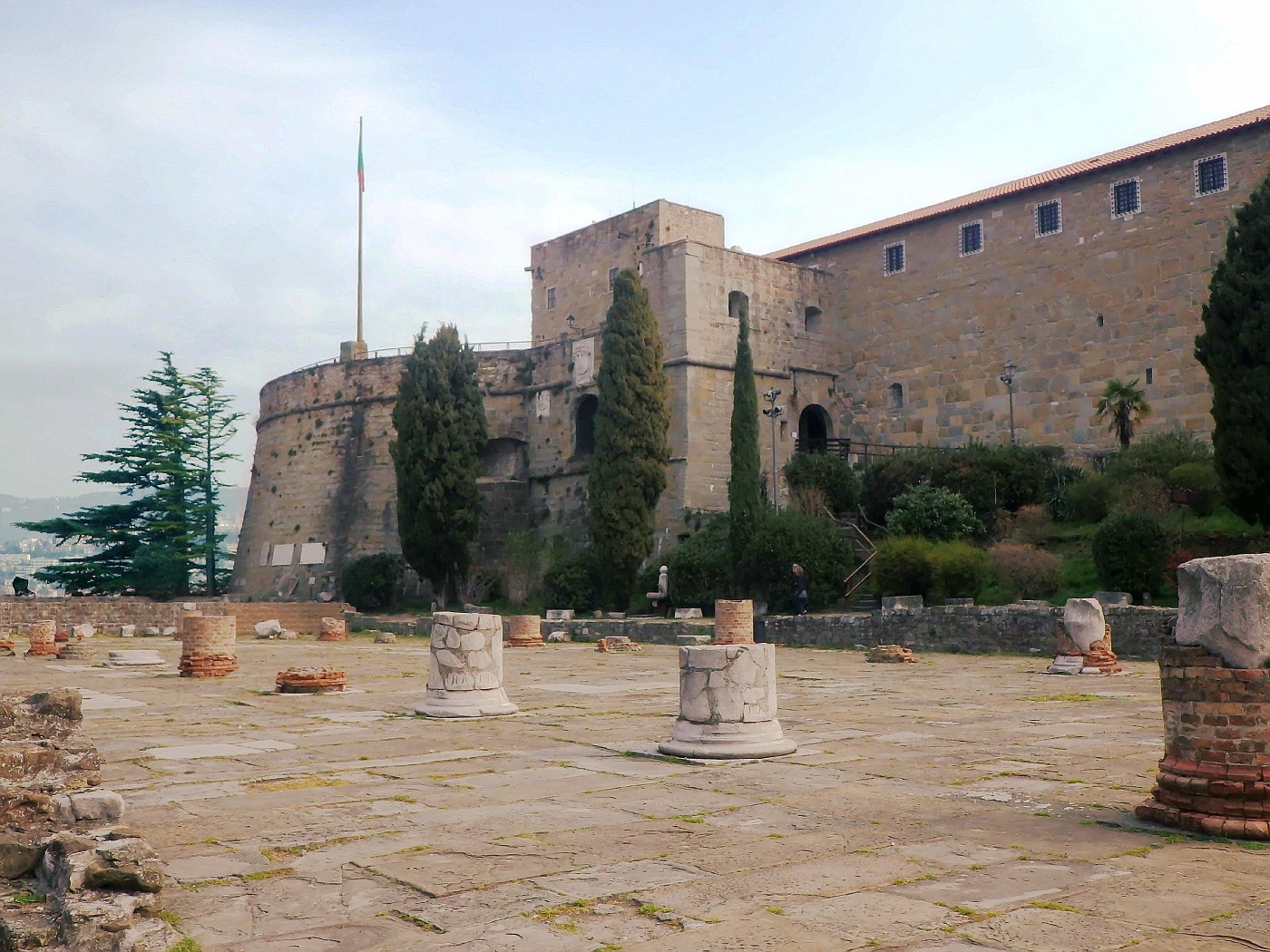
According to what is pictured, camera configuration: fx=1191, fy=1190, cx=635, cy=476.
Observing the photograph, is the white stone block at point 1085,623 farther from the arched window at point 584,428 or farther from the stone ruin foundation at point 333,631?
the arched window at point 584,428

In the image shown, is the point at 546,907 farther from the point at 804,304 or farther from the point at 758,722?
the point at 804,304

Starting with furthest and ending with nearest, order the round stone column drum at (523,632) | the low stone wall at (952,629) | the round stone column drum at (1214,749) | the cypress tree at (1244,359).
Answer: the round stone column drum at (523,632) → the cypress tree at (1244,359) → the low stone wall at (952,629) → the round stone column drum at (1214,749)

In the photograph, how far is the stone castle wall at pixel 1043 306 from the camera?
96.8 feet

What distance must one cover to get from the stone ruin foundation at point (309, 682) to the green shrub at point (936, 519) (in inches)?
604

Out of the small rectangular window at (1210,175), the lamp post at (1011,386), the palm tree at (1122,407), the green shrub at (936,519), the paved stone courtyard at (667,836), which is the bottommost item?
the paved stone courtyard at (667,836)

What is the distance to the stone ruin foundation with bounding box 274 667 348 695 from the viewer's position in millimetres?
13250

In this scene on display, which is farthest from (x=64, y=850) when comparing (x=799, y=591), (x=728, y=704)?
(x=799, y=591)

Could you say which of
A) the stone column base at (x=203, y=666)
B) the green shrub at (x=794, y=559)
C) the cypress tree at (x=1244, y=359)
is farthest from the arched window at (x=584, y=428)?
the stone column base at (x=203, y=666)

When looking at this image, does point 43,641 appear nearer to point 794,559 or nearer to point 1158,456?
point 794,559

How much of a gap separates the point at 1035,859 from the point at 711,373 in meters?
30.5

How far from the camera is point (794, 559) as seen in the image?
1018 inches

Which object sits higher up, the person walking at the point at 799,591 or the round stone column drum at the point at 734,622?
the person walking at the point at 799,591

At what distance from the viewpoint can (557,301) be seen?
144 feet

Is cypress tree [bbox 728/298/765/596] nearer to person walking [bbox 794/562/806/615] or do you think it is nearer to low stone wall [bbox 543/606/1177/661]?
person walking [bbox 794/562/806/615]
